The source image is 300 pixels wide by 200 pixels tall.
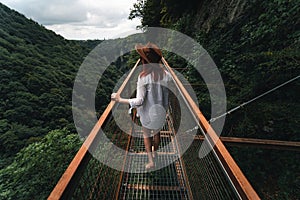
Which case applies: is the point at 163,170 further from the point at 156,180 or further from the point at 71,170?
the point at 71,170

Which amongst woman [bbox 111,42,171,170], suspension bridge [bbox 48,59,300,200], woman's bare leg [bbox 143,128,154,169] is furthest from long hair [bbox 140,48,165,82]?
woman's bare leg [bbox 143,128,154,169]

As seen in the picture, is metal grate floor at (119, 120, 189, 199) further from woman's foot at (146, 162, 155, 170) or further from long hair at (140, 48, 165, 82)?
long hair at (140, 48, 165, 82)

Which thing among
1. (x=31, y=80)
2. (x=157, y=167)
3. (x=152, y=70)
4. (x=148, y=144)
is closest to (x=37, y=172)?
(x=157, y=167)

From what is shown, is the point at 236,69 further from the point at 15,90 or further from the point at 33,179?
the point at 15,90

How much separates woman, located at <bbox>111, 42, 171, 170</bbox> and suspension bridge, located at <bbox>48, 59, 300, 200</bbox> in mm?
192

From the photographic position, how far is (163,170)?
7.18 feet

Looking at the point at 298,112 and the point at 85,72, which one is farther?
the point at 85,72

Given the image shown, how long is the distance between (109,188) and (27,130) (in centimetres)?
2408

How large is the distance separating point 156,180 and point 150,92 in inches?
39.2

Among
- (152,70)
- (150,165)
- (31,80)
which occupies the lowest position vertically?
(31,80)

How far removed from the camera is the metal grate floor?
6.46 feet

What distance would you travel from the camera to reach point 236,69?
3.99 metres

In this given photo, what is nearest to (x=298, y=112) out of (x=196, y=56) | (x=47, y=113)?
(x=196, y=56)

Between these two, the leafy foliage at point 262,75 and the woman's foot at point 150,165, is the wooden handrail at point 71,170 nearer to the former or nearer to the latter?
the woman's foot at point 150,165
